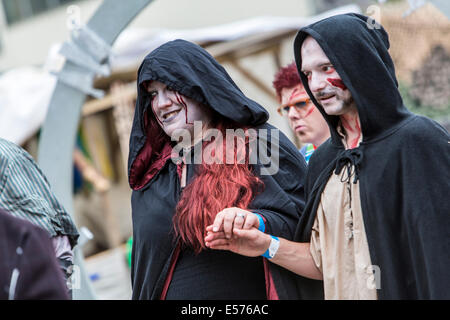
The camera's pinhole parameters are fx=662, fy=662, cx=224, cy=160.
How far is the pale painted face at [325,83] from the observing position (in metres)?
2.35

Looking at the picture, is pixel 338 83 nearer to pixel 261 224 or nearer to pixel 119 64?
pixel 261 224

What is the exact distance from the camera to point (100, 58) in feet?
13.4

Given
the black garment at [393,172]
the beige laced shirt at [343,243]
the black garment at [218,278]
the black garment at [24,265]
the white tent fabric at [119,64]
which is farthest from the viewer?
the white tent fabric at [119,64]

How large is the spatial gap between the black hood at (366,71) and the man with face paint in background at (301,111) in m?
1.24

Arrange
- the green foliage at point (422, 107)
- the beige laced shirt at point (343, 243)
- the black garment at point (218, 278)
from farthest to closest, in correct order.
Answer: the green foliage at point (422, 107)
the black garment at point (218, 278)
the beige laced shirt at point (343, 243)

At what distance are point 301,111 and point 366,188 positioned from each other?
4.71 feet

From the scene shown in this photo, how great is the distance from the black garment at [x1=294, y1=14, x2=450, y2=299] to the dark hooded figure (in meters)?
0.42

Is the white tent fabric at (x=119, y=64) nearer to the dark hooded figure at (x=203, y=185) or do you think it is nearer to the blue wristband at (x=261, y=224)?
the dark hooded figure at (x=203, y=185)

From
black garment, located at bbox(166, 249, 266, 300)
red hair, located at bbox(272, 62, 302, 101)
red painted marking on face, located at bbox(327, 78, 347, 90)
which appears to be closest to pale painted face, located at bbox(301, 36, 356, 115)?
red painted marking on face, located at bbox(327, 78, 347, 90)

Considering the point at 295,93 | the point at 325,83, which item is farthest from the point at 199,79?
the point at 295,93

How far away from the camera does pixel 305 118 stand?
362 cm

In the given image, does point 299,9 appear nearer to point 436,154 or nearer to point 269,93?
point 269,93

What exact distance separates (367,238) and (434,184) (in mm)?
284

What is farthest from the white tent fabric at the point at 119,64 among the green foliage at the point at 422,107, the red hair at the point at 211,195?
the red hair at the point at 211,195
